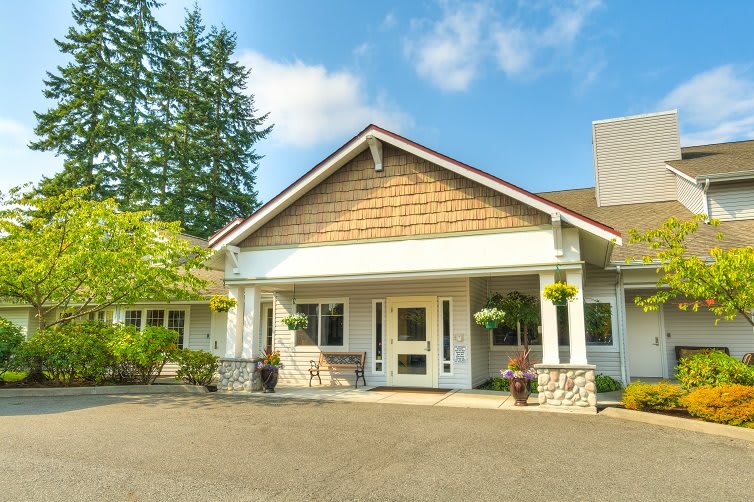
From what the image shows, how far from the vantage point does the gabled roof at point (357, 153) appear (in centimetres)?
881

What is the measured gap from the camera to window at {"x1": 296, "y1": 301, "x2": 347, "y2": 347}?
42.8 ft

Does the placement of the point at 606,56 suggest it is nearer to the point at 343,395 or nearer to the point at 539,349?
the point at 539,349

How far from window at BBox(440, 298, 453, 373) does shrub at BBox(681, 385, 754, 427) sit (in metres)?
5.18

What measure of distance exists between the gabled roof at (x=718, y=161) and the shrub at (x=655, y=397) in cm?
804

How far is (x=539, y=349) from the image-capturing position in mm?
12641

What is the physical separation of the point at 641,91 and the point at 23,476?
1768cm

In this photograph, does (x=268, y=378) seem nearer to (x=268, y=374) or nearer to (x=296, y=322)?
(x=268, y=374)

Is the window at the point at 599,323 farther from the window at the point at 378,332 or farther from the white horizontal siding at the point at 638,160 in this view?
the white horizontal siding at the point at 638,160

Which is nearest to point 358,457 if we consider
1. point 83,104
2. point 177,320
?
point 177,320

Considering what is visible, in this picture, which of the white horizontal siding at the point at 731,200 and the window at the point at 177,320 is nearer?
the white horizontal siding at the point at 731,200

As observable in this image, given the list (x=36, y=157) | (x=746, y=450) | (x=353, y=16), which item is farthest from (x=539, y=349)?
(x=36, y=157)

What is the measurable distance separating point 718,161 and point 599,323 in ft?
23.1

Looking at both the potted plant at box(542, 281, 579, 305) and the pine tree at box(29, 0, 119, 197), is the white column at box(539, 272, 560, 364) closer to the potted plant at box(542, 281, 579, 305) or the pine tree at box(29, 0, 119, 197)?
the potted plant at box(542, 281, 579, 305)

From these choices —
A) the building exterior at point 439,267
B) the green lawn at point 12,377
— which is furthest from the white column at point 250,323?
the green lawn at point 12,377
